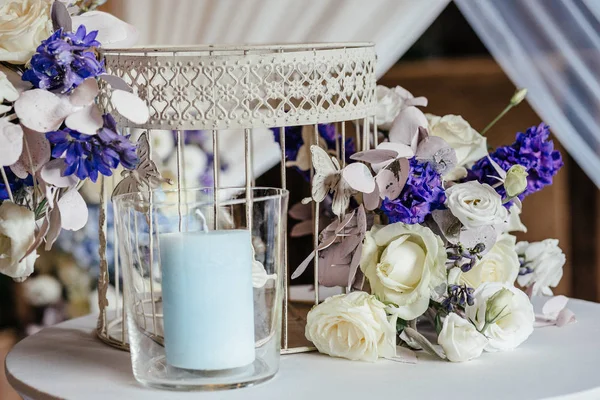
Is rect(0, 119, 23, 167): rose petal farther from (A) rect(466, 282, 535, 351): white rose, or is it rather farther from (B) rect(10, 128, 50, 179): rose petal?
(A) rect(466, 282, 535, 351): white rose

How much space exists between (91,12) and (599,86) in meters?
0.68

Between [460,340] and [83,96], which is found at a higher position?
[83,96]

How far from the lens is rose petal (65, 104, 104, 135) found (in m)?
0.79

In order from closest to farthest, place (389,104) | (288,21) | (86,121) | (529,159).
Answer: (86,121), (529,159), (389,104), (288,21)

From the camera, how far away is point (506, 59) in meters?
1.28

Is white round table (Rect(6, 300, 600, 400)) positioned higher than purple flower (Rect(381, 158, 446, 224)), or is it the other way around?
purple flower (Rect(381, 158, 446, 224))

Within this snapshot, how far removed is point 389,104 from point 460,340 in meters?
0.35

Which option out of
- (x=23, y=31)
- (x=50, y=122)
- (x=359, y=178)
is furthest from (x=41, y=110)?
(x=359, y=178)

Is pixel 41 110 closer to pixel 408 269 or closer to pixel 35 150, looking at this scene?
pixel 35 150

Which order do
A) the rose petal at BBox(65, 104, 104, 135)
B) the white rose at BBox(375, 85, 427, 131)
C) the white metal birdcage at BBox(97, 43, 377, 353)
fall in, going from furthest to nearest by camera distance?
the white rose at BBox(375, 85, 427, 131) → the white metal birdcage at BBox(97, 43, 377, 353) → the rose petal at BBox(65, 104, 104, 135)

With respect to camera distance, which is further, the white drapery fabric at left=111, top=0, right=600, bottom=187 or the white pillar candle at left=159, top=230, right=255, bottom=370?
the white drapery fabric at left=111, top=0, right=600, bottom=187

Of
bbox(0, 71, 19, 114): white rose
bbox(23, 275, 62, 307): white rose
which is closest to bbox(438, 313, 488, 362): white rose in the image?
bbox(0, 71, 19, 114): white rose

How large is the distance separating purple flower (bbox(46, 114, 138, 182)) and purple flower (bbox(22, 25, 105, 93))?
0.04m

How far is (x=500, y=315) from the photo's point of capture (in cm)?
95
